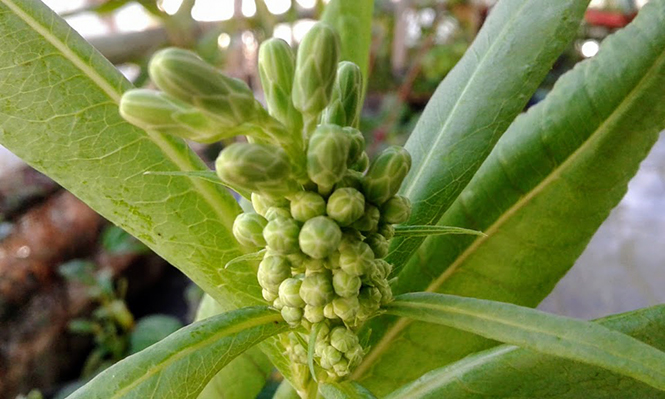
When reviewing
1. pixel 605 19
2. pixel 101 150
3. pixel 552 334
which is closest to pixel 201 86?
pixel 101 150

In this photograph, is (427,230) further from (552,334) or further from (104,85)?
(104,85)

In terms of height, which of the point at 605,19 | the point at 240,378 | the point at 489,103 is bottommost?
the point at 240,378

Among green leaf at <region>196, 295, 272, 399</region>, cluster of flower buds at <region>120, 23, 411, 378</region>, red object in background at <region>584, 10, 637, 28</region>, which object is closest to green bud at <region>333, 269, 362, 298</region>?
cluster of flower buds at <region>120, 23, 411, 378</region>

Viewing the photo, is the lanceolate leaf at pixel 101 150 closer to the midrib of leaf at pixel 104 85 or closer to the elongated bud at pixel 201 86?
the midrib of leaf at pixel 104 85

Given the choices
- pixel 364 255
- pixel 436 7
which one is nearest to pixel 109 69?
pixel 364 255

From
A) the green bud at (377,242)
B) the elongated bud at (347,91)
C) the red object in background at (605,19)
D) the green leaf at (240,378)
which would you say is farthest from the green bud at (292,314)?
the red object in background at (605,19)

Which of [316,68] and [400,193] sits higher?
[316,68]
